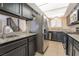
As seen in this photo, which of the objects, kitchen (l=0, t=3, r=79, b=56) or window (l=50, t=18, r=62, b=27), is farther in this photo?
window (l=50, t=18, r=62, b=27)

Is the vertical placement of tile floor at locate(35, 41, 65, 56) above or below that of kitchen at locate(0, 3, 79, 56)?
below

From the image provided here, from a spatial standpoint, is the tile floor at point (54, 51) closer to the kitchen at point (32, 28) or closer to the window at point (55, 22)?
the kitchen at point (32, 28)

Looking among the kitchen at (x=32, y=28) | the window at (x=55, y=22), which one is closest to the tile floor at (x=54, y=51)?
the kitchen at (x=32, y=28)

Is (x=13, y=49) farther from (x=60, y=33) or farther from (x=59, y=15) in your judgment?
(x=60, y=33)

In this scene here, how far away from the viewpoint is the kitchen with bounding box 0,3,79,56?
A: 5.53ft

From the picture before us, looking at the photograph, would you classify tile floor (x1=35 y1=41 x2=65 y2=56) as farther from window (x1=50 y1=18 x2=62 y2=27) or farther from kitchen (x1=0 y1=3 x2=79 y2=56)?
window (x1=50 y1=18 x2=62 y2=27)

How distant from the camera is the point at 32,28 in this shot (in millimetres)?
3320

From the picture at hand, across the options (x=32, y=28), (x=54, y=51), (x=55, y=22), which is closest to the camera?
(x=32, y=28)

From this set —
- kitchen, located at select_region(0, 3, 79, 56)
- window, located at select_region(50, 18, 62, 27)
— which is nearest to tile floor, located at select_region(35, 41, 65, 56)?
kitchen, located at select_region(0, 3, 79, 56)

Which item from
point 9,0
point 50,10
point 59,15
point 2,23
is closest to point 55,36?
point 59,15

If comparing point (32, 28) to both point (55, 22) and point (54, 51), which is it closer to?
point (55, 22)

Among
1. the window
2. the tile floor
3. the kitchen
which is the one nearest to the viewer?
the kitchen

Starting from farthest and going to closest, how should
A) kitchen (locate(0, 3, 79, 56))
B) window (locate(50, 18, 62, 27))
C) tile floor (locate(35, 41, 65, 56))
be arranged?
window (locate(50, 18, 62, 27))
tile floor (locate(35, 41, 65, 56))
kitchen (locate(0, 3, 79, 56))

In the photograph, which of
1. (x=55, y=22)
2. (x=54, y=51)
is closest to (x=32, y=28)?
(x=55, y=22)
